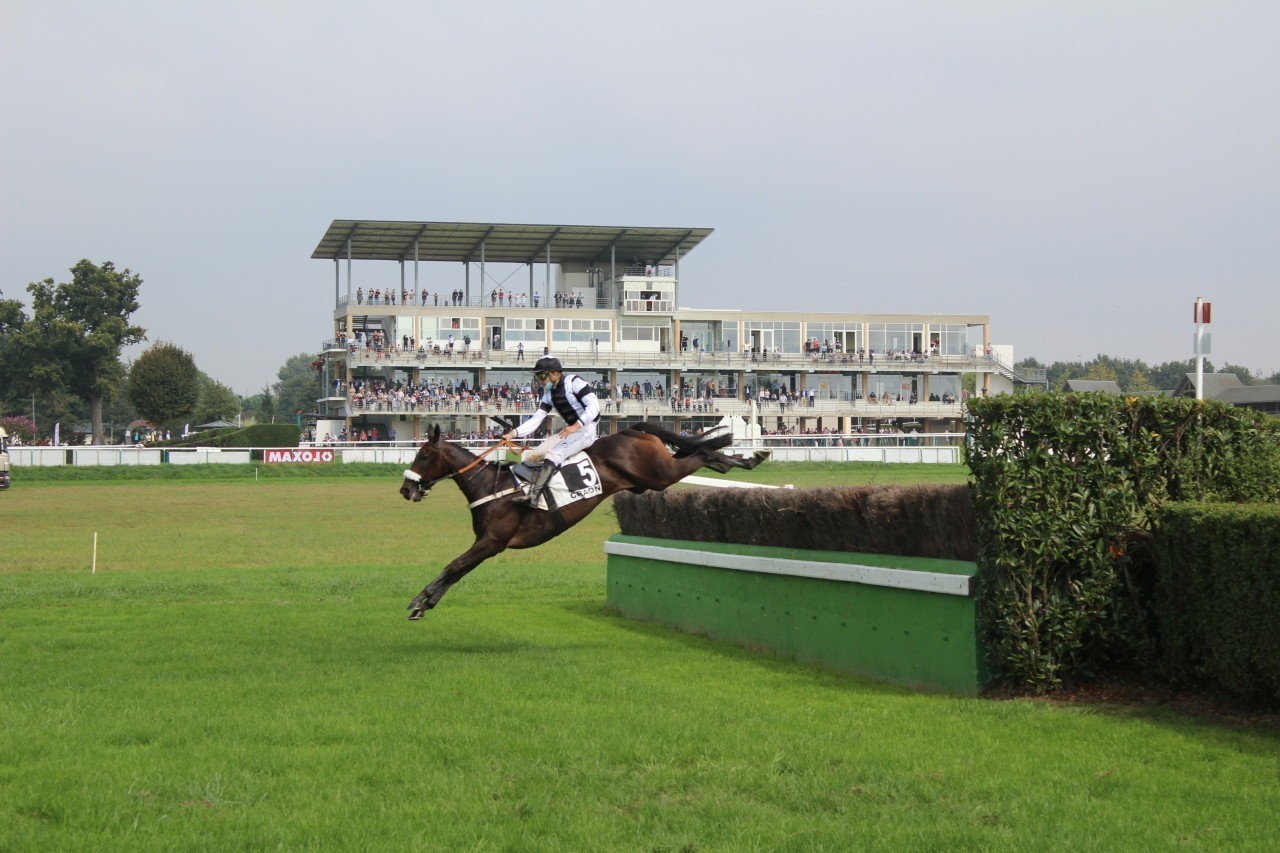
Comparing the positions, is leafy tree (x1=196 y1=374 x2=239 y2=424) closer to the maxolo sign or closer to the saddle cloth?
the maxolo sign

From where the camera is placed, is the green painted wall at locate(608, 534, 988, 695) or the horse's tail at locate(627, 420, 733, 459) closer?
the green painted wall at locate(608, 534, 988, 695)

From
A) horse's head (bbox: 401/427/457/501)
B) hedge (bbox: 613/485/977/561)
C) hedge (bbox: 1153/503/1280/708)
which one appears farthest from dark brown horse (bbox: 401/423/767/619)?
hedge (bbox: 1153/503/1280/708)

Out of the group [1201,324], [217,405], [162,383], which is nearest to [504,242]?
[162,383]

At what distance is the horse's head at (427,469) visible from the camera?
12.4 meters

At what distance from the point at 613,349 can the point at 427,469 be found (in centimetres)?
6632

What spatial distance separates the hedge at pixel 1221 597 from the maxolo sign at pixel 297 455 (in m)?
55.0

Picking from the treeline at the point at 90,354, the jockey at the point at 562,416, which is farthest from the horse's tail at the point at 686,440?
the treeline at the point at 90,354

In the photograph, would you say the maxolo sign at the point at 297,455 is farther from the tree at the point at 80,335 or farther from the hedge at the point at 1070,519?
the hedge at the point at 1070,519

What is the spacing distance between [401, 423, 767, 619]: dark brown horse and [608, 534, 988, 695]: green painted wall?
1234 millimetres

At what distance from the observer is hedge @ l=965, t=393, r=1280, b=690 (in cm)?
920

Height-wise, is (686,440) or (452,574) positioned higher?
(686,440)

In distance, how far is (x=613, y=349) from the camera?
3098 inches

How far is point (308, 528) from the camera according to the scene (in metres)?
32.3

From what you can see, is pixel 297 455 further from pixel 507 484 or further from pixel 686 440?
pixel 507 484
